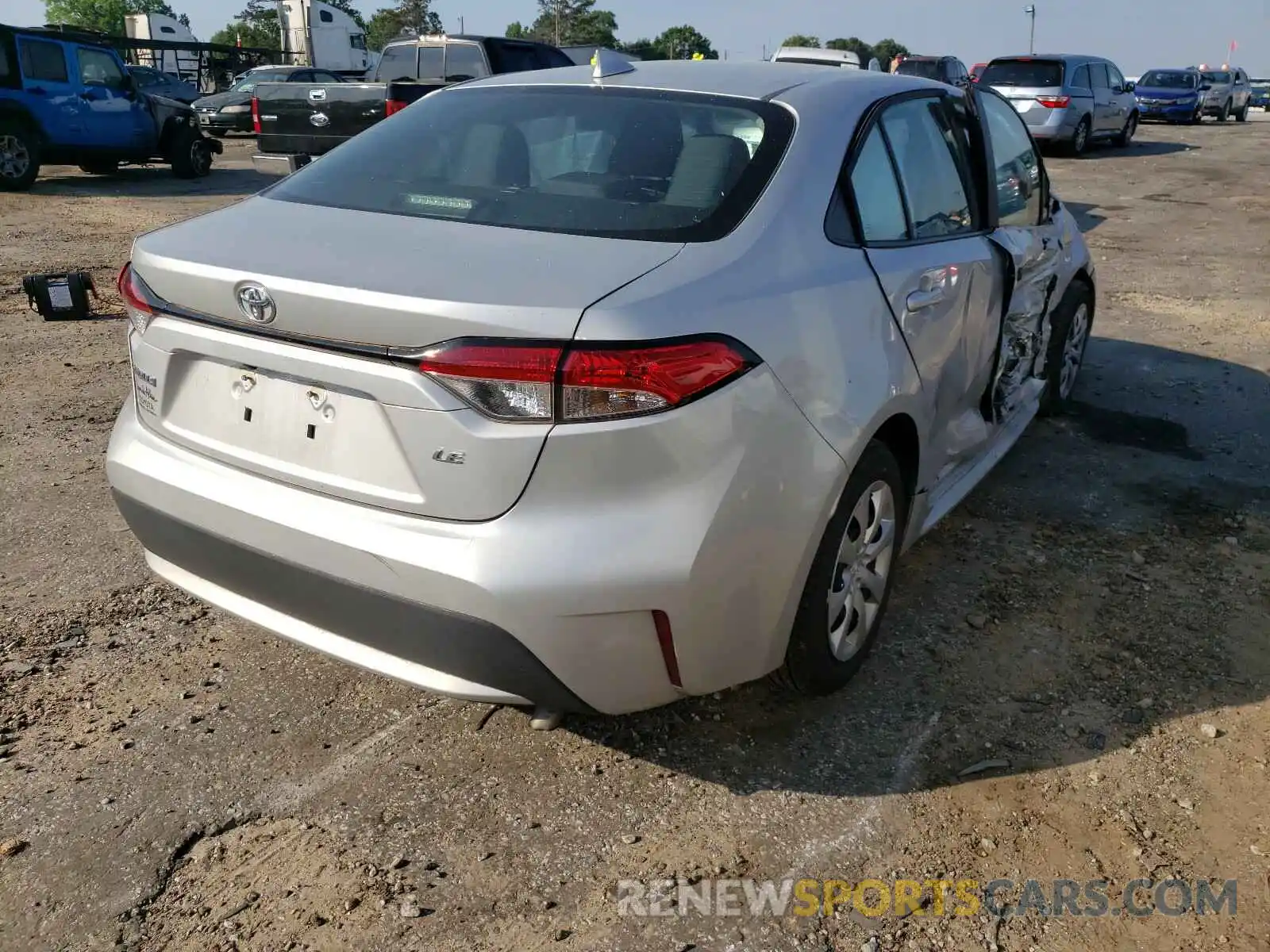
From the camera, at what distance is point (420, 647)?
2.25 m

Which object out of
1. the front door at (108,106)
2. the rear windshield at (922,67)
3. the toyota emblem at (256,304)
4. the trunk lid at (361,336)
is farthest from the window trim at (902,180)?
the rear windshield at (922,67)

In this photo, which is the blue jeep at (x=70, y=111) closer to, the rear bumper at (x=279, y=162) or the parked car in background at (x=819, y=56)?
the rear bumper at (x=279, y=162)

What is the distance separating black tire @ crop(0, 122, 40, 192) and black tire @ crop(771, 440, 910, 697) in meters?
13.4

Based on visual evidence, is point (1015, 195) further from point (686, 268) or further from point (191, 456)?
point (191, 456)

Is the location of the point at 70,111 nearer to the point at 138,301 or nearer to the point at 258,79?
the point at 258,79

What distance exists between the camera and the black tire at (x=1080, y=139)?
18.8 meters

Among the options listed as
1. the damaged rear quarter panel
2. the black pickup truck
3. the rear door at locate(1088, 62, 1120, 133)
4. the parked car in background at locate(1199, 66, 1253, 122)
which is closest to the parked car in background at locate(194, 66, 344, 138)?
the black pickup truck

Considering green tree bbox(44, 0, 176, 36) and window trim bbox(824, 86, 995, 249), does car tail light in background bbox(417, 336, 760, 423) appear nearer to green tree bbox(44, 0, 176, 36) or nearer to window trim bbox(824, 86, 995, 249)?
window trim bbox(824, 86, 995, 249)

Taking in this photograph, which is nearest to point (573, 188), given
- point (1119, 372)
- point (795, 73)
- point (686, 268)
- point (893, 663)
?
point (686, 268)

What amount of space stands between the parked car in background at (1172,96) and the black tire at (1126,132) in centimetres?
778

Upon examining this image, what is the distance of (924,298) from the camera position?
3.00 metres

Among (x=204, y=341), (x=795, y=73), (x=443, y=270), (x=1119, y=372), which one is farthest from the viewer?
(x=1119, y=372)

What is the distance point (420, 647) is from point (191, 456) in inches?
30.3

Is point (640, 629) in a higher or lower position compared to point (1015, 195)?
lower
